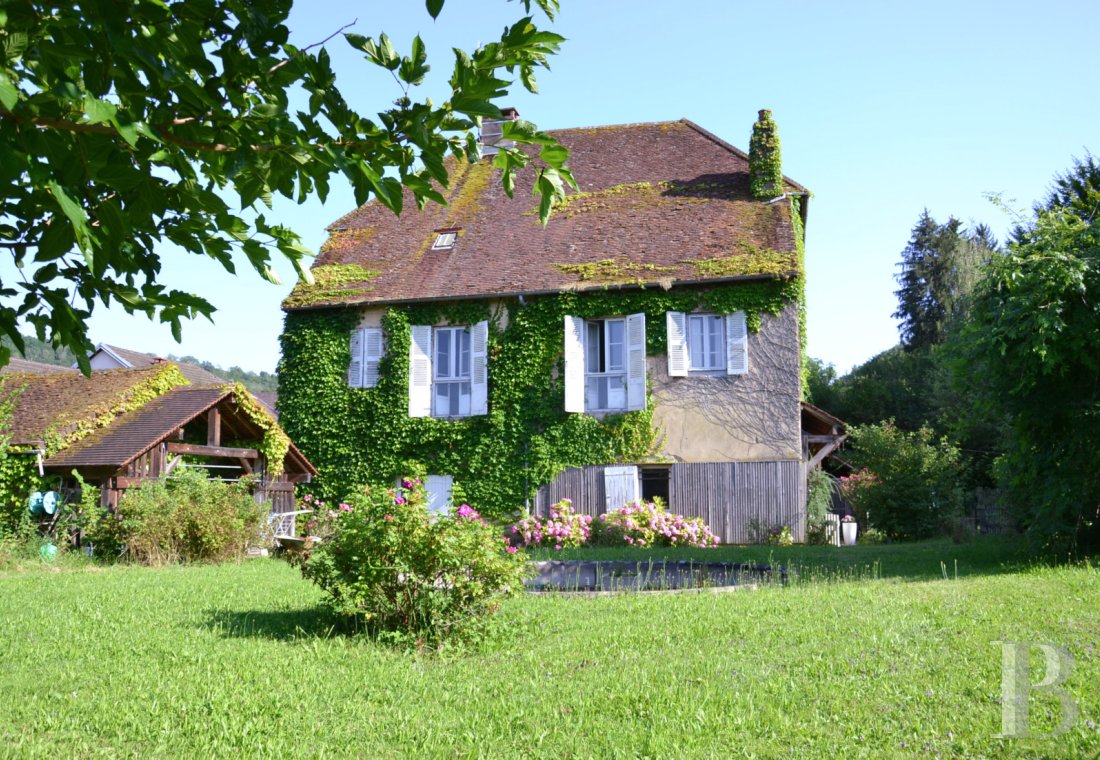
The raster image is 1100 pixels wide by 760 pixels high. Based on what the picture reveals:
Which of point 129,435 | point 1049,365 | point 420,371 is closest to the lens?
point 1049,365

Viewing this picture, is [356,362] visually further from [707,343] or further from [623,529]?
[707,343]

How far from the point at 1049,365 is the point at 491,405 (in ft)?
37.8

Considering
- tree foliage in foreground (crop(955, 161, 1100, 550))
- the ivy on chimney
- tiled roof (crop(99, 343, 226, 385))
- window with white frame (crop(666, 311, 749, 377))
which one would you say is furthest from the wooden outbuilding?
tiled roof (crop(99, 343, 226, 385))

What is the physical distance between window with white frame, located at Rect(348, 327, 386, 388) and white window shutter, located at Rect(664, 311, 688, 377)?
6.33 m

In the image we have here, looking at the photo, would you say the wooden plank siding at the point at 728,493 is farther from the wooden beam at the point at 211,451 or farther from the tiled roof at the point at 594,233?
the wooden beam at the point at 211,451

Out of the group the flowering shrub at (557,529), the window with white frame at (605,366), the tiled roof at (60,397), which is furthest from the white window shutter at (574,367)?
the tiled roof at (60,397)

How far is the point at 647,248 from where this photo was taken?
20.2 meters

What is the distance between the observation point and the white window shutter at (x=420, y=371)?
2027 centimetres

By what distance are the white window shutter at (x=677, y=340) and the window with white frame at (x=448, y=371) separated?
155 inches

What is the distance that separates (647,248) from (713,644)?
14.3 m

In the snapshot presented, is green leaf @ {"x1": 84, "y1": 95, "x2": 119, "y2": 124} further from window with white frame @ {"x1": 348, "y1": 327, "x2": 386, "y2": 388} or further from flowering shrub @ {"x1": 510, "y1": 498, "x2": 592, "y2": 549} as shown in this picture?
window with white frame @ {"x1": 348, "y1": 327, "x2": 386, "y2": 388}

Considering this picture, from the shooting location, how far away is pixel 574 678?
5797 millimetres

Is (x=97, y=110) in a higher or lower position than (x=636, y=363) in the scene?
lower
